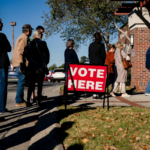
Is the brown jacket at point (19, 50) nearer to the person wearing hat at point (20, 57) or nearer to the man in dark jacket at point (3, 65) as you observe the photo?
the person wearing hat at point (20, 57)

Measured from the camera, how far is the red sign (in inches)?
215

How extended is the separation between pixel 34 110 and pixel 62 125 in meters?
2.04

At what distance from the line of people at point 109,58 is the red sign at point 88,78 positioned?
2389 mm

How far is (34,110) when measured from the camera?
6211 millimetres

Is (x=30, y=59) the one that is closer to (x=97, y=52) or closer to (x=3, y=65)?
(x=3, y=65)

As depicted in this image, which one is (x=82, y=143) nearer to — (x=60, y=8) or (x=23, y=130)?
(x=23, y=130)

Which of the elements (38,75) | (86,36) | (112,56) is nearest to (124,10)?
(112,56)

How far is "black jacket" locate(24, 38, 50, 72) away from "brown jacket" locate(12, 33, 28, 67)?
0.21m

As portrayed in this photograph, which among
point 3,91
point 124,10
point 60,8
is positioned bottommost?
point 3,91

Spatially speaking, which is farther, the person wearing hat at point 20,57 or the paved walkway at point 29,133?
the person wearing hat at point 20,57

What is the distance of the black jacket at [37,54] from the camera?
6.55 metres

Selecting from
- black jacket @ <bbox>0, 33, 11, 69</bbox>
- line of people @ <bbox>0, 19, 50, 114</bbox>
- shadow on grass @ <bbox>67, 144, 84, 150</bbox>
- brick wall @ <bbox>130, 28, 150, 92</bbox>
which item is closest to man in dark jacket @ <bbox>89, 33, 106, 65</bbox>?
line of people @ <bbox>0, 19, 50, 114</bbox>

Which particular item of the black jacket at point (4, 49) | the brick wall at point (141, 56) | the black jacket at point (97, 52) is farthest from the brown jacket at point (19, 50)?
the brick wall at point (141, 56)

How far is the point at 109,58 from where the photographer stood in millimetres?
8836
